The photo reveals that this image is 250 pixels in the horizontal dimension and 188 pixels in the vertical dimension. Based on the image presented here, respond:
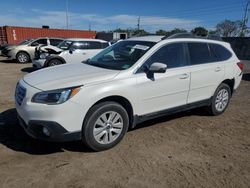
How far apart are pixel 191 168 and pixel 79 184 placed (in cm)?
150

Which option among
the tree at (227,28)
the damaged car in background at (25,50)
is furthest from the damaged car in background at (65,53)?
the tree at (227,28)

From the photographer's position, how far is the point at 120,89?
11.7ft

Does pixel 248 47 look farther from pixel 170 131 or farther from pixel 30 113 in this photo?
pixel 30 113

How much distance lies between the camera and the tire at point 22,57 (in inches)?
592

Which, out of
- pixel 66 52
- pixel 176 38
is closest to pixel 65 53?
pixel 66 52

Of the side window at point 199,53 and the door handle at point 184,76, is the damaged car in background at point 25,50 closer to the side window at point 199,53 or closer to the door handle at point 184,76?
the side window at point 199,53

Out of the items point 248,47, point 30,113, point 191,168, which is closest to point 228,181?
point 191,168

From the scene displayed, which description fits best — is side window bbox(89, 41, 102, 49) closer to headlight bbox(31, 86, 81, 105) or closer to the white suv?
the white suv

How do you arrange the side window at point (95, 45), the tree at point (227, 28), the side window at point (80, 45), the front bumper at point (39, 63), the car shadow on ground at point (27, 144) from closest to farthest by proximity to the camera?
the car shadow on ground at point (27, 144)
the front bumper at point (39, 63)
the side window at point (80, 45)
the side window at point (95, 45)
the tree at point (227, 28)

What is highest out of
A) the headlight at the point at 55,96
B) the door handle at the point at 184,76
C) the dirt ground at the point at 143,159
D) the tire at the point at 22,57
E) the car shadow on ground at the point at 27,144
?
the door handle at the point at 184,76

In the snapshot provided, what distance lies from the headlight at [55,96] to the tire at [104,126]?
0.38 meters

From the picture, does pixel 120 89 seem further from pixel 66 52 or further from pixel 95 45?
pixel 95 45

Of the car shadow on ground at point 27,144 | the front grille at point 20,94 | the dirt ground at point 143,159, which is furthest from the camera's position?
the car shadow on ground at point 27,144

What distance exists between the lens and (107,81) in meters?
3.50
